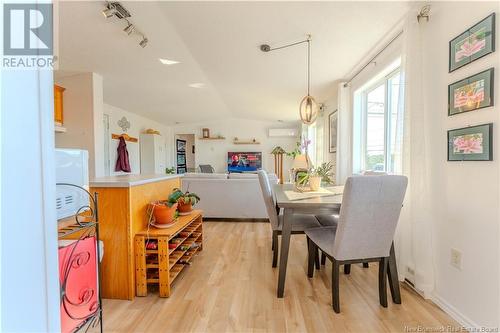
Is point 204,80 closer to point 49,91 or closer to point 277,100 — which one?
point 277,100

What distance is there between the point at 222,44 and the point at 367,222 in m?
2.46

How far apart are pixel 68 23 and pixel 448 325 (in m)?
3.98

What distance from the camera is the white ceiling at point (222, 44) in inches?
83.8

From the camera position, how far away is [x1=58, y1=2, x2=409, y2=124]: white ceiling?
6.98 feet

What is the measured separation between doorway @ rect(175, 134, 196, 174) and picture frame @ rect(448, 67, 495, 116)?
25.3 feet

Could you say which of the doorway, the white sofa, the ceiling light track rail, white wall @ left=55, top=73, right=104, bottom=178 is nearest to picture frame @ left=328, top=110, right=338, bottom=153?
the white sofa

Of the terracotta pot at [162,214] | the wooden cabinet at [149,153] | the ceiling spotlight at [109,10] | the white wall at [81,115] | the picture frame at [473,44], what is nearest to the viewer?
the picture frame at [473,44]

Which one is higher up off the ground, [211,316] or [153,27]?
[153,27]

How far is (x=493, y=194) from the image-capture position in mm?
1340

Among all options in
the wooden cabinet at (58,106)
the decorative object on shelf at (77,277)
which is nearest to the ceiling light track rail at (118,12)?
the wooden cabinet at (58,106)

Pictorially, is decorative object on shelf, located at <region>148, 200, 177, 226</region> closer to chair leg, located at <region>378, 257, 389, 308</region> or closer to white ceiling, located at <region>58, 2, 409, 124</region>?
chair leg, located at <region>378, 257, 389, 308</region>

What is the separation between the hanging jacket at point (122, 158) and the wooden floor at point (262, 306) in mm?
3839

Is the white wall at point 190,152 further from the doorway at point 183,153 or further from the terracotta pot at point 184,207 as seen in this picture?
the terracotta pot at point 184,207

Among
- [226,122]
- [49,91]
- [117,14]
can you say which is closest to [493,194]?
[49,91]
